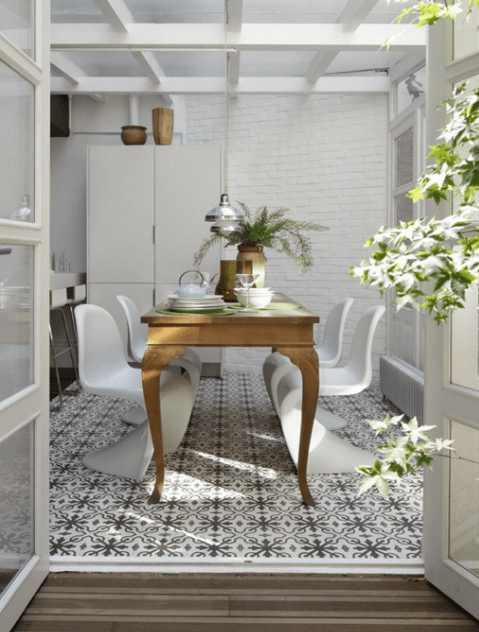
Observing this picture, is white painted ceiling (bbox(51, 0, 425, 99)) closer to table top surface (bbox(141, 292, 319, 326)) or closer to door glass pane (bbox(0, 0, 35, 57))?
table top surface (bbox(141, 292, 319, 326))

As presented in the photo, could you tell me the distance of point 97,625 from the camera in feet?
7.11

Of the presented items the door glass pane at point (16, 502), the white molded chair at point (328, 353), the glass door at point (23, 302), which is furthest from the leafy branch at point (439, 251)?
the white molded chair at point (328, 353)

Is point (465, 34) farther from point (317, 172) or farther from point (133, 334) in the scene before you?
point (317, 172)

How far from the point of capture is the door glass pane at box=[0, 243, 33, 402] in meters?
2.06

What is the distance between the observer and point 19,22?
2.14 m

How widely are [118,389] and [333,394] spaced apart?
118cm

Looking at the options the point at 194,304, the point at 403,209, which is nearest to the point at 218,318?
the point at 194,304

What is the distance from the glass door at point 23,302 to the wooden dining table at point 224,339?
0.88 meters

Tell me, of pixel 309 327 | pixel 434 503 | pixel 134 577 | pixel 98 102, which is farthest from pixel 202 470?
pixel 98 102

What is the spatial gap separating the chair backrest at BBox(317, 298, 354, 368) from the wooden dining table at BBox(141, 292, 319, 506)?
1381mm

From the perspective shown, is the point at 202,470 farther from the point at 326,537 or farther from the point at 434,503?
the point at 434,503

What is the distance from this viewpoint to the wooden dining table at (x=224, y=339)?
326 cm

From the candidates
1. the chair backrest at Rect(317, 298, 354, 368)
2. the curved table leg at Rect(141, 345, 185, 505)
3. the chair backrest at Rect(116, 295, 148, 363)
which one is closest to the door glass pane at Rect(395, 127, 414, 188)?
the chair backrest at Rect(317, 298, 354, 368)

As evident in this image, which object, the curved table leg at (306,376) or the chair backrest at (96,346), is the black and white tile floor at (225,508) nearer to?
the curved table leg at (306,376)
